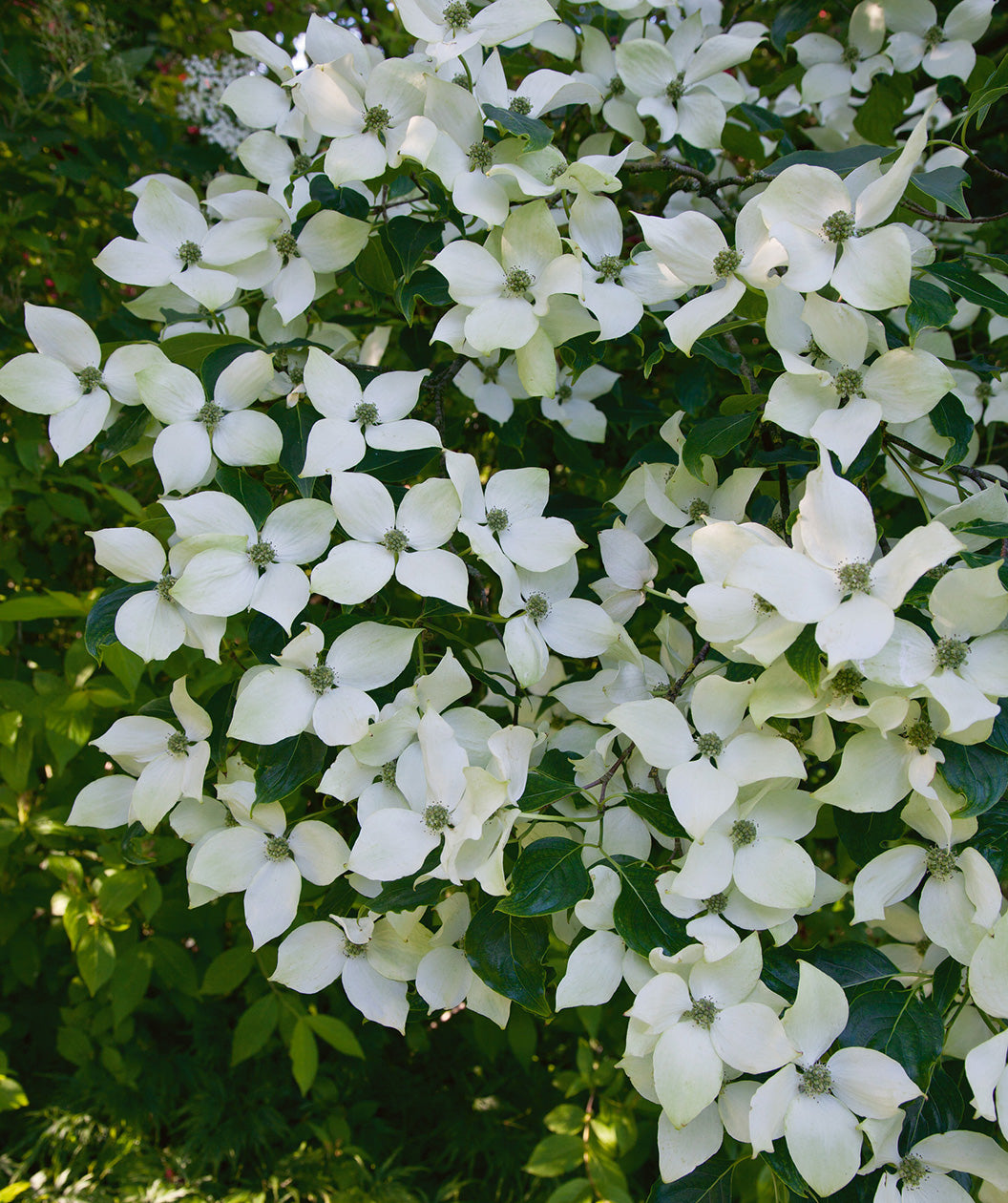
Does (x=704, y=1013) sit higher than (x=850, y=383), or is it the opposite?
(x=850, y=383)

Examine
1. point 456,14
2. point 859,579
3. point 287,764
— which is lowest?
point 287,764

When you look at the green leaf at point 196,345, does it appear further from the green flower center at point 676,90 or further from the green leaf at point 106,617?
the green flower center at point 676,90

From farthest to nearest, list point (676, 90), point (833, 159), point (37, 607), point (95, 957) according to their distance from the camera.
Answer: point (95, 957) → point (37, 607) → point (676, 90) → point (833, 159)

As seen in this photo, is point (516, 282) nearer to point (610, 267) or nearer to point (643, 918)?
point (610, 267)

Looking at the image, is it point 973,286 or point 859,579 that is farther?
point 973,286

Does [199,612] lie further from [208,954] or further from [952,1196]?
[208,954]

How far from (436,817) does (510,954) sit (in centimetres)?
12

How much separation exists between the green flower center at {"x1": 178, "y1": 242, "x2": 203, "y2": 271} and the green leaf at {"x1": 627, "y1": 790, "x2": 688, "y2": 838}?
25.1 inches

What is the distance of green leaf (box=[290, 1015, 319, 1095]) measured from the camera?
133 centimetres

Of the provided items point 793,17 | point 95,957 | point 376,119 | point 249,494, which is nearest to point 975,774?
point 249,494

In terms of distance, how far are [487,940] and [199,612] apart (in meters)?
0.33

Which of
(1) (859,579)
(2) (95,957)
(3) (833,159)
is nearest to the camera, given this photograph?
(1) (859,579)

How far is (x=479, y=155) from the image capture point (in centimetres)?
82

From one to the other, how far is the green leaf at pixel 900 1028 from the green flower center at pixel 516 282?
2.03 feet
